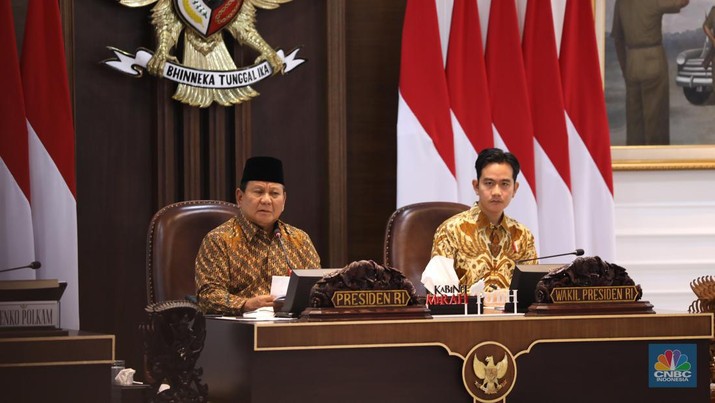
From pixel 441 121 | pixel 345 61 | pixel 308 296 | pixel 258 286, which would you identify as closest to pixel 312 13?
pixel 345 61

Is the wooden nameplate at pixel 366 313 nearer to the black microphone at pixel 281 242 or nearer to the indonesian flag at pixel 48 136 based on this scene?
the black microphone at pixel 281 242

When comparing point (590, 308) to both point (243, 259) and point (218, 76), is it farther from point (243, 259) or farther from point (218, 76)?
point (218, 76)

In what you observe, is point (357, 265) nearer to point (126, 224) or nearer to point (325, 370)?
point (325, 370)

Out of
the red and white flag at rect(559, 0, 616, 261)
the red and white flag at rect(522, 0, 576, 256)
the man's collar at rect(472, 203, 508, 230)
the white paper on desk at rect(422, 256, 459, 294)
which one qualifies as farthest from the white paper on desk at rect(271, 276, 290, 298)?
the red and white flag at rect(559, 0, 616, 261)

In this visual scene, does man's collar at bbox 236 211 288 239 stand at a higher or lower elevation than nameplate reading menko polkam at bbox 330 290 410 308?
higher

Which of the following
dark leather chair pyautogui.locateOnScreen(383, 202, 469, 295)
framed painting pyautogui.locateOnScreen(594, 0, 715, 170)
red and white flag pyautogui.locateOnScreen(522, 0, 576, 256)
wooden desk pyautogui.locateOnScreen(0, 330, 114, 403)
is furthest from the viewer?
framed painting pyautogui.locateOnScreen(594, 0, 715, 170)

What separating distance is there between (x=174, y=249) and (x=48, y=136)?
0.94 meters

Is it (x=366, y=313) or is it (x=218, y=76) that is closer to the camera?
(x=366, y=313)

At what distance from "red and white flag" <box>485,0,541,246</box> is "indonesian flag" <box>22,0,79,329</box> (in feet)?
7.01

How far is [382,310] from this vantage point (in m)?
3.15

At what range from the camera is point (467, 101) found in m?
5.53

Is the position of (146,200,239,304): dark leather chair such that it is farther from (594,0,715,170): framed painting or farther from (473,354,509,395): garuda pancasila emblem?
(594,0,715,170): framed painting

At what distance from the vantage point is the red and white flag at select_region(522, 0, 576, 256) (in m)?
5.61

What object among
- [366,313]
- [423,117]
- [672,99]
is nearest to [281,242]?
[366,313]
